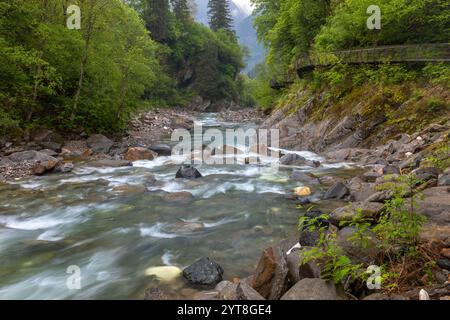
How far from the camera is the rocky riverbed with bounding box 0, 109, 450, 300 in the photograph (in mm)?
4723

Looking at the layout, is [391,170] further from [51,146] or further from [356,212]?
[51,146]

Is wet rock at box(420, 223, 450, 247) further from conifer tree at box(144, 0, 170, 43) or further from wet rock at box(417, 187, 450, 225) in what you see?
conifer tree at box(144, 0, 170, 43)

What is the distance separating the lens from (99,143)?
733 inches

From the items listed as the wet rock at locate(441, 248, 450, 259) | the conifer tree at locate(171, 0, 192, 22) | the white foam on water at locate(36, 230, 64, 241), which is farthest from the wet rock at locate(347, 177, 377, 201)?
the conifer tree at locate(171, 0, 192, 22)

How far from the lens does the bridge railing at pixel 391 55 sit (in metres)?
14.6

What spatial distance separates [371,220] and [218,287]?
2826mm

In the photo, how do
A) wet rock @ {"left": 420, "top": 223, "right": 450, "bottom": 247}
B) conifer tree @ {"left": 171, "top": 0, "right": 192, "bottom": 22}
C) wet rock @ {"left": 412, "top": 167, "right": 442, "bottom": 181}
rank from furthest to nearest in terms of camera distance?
conifer tree @ {"left": 171, "top": 0, "right": 192, "bottom": 22} < wet rock @ {"left": 412, "top": 167, "right": 442, "bottom": 181} < wet rock @ {"left": 420, "top": 223, "right": 450, "bottom": 247}

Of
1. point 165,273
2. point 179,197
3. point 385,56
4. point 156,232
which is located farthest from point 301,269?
point 385,56

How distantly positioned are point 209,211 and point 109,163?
7.32 m

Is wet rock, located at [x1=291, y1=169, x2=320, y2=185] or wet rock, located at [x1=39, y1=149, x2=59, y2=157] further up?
wet rock, located at [x1=39, y1=149, x2=59, y2=157]

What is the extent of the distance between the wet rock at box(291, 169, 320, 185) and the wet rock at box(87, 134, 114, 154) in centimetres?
1031

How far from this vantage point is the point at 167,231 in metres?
7.89

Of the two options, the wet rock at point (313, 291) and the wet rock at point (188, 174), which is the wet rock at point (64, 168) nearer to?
the wet rock at point (188, 174)

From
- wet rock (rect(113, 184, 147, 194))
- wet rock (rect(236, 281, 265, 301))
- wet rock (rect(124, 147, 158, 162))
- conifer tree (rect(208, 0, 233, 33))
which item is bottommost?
wet rock (rect(236, 281, 265, 301))
